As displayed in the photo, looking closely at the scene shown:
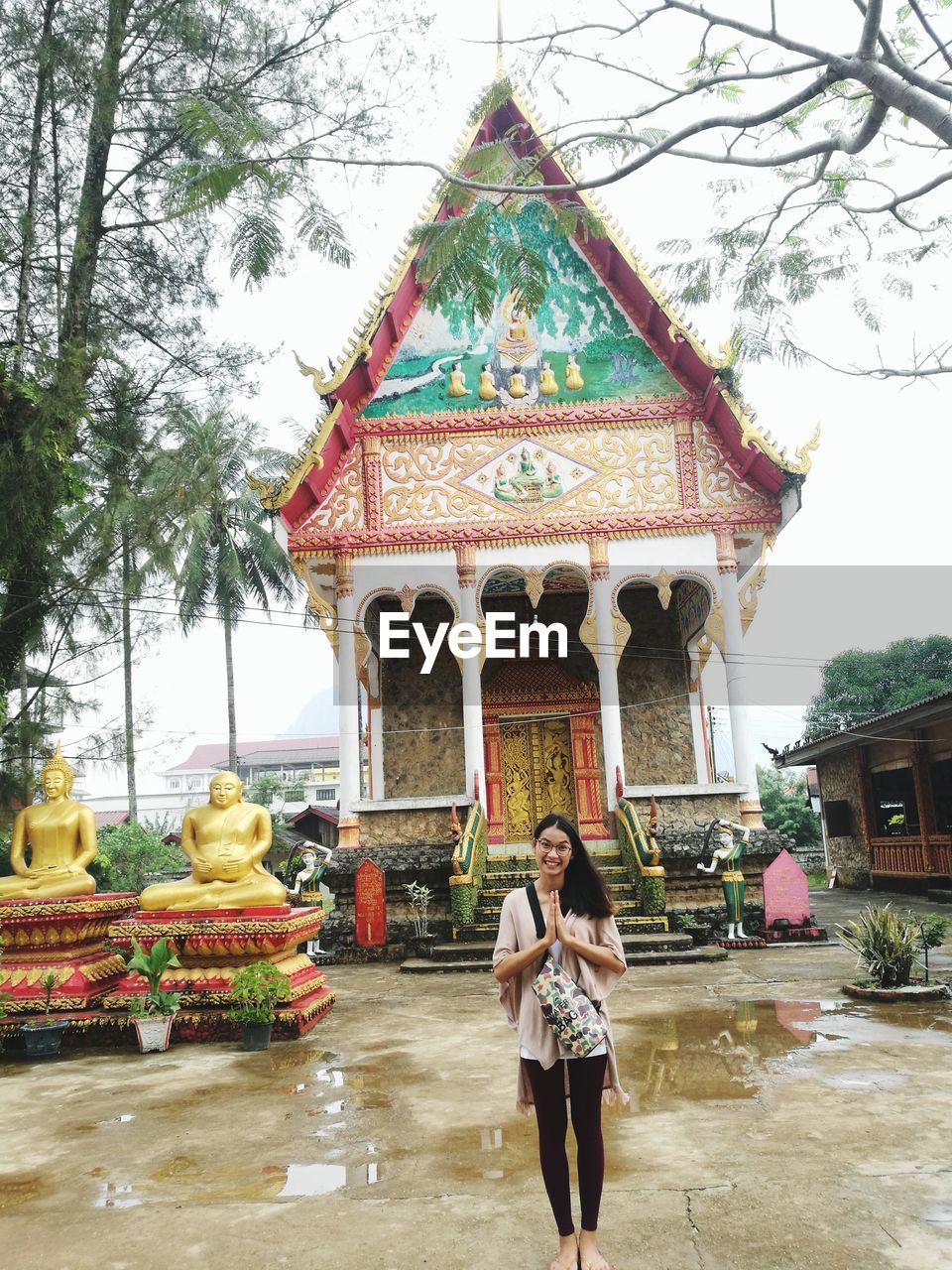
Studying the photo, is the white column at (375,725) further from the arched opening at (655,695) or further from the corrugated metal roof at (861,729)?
the corrugated metal roof at (861,729)

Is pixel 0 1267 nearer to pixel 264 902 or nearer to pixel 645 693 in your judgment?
pixel 264 902

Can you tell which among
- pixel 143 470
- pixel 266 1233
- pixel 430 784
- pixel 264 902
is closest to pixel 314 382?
pixel 143 470

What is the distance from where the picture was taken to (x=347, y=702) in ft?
40.0

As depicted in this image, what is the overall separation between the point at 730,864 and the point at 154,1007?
6.74 m

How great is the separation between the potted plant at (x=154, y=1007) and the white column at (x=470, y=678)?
19.8 ft

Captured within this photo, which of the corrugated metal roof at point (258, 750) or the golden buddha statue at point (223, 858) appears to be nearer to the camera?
the golden buddha statue at point (223, 858)

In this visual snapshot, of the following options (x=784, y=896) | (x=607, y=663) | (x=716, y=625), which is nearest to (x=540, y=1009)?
(x=784, y=896)

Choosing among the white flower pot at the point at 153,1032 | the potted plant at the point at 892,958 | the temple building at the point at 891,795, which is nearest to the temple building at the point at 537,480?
the temple building at the point at 891,795

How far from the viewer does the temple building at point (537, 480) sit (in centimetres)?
1232

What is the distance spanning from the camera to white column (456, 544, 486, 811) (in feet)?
40.4

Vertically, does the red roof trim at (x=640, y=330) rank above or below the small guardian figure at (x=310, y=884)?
above

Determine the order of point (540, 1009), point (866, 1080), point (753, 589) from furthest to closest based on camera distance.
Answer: point (753, 589)
point (866, 1080)
point (540, 1009)

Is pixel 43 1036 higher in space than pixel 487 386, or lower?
lower

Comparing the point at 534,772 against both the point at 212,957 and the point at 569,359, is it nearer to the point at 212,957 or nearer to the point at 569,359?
the point at 569,359
